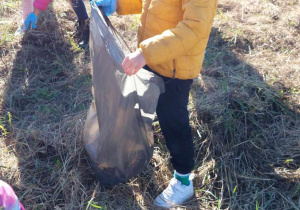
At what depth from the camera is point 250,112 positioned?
7.27ft

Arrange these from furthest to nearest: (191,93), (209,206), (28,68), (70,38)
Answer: (70,38) → (28,68) → (191,93) → (209,206)

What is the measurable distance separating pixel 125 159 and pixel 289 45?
1.93 metres

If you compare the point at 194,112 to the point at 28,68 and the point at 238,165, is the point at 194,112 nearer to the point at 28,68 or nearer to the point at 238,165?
the point at 238,165

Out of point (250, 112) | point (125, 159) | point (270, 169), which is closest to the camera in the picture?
point (125, 159)

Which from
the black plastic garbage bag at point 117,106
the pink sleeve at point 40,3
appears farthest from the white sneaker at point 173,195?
the pink sleeve at point 40,3

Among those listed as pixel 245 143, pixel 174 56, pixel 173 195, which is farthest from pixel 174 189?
pixel 174 56

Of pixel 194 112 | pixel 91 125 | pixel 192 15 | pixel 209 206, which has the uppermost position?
pixel 192 15

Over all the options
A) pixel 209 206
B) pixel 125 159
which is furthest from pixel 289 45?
pixel 125 159

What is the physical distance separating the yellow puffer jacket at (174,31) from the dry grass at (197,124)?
634 millimetres

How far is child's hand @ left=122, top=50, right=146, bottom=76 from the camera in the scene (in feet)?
4.49

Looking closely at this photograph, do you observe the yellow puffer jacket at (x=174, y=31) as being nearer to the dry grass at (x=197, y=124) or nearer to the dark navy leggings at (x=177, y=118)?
the dark navy leggings at (x=177, y=118)

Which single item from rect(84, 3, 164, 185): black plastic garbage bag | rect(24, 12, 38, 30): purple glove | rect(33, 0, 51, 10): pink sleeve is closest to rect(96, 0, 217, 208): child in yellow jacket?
→ rect(84, 3, 164, 185): black plastic garbage bag

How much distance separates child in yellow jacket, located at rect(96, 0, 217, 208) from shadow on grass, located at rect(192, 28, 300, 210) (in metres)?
0.22

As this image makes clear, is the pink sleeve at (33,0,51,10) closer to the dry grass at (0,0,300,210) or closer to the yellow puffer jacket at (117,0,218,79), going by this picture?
the dry grass at (0,0,300,210)
